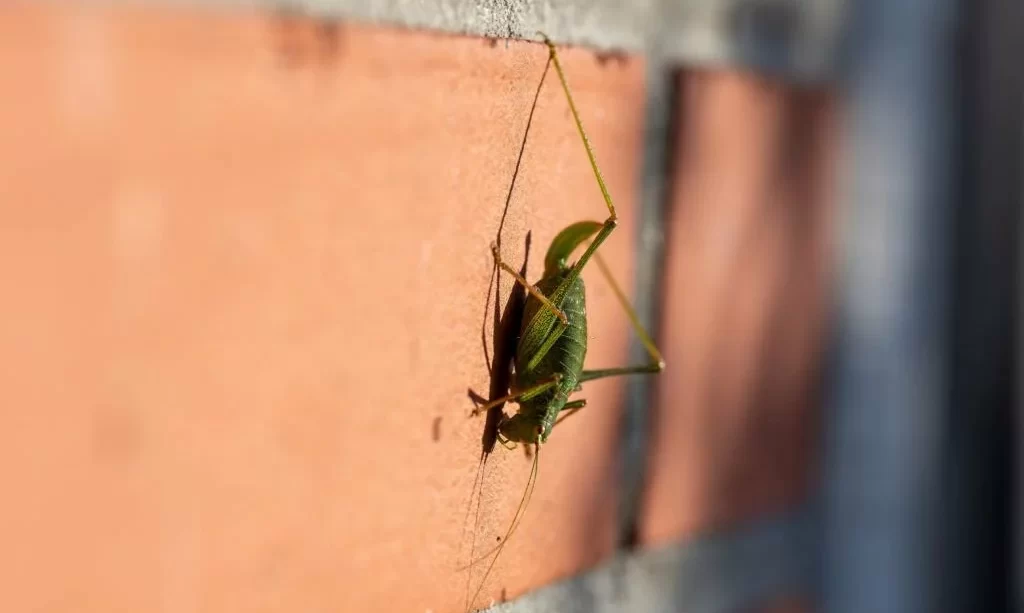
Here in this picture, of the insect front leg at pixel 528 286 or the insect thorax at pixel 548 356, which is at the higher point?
the insect front leg at pixel 528 286

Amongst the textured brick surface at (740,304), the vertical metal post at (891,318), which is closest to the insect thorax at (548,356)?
the textured brick surface at (740,304)

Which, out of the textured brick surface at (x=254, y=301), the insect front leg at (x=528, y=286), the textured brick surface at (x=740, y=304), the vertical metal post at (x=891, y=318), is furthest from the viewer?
the vertical metal post at (x=891, y=318)

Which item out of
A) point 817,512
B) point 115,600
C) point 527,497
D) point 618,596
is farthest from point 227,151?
point 817,512

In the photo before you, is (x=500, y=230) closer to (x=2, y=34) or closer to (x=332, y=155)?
(x=332, y=155)

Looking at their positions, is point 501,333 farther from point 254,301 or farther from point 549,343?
point 254,301

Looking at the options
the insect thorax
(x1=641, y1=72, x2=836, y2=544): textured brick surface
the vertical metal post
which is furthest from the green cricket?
the vertical metal post

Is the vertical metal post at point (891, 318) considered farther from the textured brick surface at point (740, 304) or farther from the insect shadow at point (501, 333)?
the insect shadow at point (501, 333)

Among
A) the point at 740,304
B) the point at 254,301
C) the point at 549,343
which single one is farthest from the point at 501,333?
the point at 740,304

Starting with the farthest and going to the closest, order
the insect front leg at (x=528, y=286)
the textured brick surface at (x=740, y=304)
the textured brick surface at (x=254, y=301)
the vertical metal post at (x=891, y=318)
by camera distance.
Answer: the vertical metal post at (x=891, y=318) → the textured brick surface at (x=740, y=304) → the insect front leg at (x=528, y=286) → the textured brick surface at (x=254, y=301)
